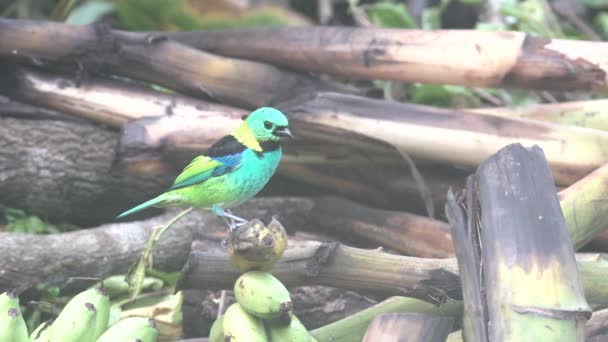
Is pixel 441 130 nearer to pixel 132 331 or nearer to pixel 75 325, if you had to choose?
pixel 132 331

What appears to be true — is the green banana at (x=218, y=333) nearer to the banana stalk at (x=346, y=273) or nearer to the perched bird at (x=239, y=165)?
the banana stalk at (x=346, y=273)

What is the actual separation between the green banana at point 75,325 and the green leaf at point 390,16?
3.57m

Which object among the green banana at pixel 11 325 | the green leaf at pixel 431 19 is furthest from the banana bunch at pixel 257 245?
the green leaf at pixel 431 19

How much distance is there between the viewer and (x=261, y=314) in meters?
2.19

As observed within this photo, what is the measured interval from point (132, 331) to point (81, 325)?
0.15 meters

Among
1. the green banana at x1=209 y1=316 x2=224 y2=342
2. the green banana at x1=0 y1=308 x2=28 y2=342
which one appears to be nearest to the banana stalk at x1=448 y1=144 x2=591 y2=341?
the green banana at x1=209 y1=316 x2=224 y2=342

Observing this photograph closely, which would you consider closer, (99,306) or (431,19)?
(99,306)

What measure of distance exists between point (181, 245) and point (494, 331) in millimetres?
2212

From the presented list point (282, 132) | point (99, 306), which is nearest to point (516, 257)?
point (282, 132)

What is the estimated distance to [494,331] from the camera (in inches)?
82.0

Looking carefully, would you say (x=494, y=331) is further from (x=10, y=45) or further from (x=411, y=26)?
(x=411, y=26)

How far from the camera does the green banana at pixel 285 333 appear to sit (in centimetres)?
228

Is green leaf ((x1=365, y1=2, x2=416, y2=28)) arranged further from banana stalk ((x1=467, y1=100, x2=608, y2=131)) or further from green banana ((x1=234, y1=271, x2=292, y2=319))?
green banana ((x1=234, y1=271, x2=292, y2=319))

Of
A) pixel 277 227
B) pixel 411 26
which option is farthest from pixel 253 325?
pixel 411 26
